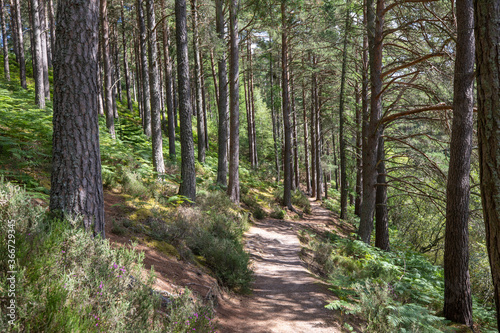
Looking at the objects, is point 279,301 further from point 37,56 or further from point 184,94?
point 37,56

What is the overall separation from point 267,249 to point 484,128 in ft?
21.5

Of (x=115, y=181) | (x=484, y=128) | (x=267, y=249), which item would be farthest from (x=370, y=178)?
(x=115, y=181)

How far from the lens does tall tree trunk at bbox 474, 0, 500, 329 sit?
269cm

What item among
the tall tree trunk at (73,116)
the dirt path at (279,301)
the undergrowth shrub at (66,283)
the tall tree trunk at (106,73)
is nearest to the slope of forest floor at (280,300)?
the dirt path at (279,301)

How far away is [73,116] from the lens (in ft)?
11.8

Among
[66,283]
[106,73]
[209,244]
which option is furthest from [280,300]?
[106,73]

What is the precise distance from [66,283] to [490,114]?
4.20 m

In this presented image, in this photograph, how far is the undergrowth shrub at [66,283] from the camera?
2.07m

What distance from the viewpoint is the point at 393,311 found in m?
4.18

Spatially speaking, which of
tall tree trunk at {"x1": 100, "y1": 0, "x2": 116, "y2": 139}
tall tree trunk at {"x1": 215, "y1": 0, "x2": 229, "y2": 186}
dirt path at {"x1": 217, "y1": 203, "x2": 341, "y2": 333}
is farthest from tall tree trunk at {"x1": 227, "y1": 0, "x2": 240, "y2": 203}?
tall tree trunk at {"x1": 100, "y1": 0, "x2": 116, "y2": 139}

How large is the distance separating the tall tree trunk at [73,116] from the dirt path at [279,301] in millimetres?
2671

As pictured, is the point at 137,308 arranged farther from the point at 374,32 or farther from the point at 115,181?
the point at 374,32

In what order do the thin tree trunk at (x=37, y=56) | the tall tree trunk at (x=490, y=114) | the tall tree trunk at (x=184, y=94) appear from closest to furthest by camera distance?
the tall tree trunk at (x=490, y=114) → the tall tree trunk at (x=184, y=94) → the thin tree trunk at (x=37, y=56)

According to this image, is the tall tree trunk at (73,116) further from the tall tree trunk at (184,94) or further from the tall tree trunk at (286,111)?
the tall tree trunk at (286,111)
